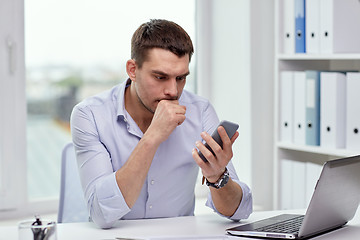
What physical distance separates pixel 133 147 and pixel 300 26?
1221 mm

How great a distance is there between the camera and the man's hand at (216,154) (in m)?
1.85

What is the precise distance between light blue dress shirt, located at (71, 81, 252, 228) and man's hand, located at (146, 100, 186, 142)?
179 millimetres

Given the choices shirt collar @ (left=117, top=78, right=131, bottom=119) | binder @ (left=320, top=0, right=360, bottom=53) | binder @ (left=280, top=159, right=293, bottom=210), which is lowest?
binder @ (left=280, top=159, right=293, bottom=210)

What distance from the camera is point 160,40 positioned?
84.1 inches

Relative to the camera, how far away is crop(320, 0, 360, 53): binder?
2793mm

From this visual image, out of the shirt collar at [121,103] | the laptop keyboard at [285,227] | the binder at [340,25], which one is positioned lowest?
the laptop keyboard at [285,227]

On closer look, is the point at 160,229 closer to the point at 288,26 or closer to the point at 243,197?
the point at 243,197

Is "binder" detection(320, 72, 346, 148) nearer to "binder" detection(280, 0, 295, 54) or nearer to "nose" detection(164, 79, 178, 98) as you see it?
"binder" detection(280, 0, 295, 54)

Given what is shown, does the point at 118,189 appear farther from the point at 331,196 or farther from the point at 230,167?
the point at 331,196

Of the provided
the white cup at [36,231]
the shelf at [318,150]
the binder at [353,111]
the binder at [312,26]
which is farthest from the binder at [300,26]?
the white cup at [36,231]

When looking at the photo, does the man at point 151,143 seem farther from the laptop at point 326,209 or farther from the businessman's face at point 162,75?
the laptop at point 326,209

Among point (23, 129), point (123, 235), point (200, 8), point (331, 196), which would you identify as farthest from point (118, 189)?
point (200, 8)

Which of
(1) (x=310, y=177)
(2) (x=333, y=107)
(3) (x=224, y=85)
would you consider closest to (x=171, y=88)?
(2) (x=333, y=107)

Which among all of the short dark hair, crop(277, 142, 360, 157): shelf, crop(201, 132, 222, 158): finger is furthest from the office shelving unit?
crop(201, 132, 222, 158): finger
